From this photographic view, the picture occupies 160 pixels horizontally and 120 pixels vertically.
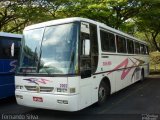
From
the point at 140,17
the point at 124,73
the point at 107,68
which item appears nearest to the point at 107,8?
the point at 140,17

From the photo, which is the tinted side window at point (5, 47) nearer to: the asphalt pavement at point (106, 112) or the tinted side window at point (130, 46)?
the asphalt pavement at point (106, 112)

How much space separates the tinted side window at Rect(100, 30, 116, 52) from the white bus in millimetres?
160

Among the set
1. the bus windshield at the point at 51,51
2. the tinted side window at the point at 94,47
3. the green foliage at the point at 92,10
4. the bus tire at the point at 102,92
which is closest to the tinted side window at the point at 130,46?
the bus tire at the point at 102,92

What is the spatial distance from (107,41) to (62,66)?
125 inches

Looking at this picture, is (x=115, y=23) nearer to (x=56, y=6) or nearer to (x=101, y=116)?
(x=56, y=6)

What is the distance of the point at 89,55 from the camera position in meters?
8.62

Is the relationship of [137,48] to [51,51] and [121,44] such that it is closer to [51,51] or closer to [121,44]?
[121,44]

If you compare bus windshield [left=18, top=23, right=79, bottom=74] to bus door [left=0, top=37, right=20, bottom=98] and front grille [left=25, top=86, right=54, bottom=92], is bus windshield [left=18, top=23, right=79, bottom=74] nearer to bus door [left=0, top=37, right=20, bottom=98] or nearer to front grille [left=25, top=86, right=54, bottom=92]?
front grille [left=25, top=86, right=54, bottom=92]

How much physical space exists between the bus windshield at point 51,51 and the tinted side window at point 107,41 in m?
2.09

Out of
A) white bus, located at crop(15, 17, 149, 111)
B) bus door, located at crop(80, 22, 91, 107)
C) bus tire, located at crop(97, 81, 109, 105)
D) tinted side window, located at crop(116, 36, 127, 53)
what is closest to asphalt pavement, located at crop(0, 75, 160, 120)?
bus tire, located at crop(97, 81, 109, 105)

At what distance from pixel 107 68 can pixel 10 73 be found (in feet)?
12.5

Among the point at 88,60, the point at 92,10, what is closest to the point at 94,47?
the point at 88,60

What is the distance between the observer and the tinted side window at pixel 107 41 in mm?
10048

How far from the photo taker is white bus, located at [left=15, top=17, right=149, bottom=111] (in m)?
7.80
